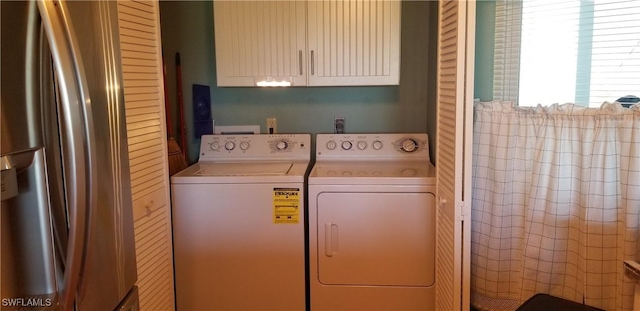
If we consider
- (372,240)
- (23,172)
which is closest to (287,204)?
(372,240)

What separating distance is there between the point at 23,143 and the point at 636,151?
1.74 meters

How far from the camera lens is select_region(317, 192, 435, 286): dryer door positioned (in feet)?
7.75

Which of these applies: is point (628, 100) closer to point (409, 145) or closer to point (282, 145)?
point (409, 145)

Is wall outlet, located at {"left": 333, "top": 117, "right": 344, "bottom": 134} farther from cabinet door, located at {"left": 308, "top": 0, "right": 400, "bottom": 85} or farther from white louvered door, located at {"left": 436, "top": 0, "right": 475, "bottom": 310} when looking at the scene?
white louvered door, located at {"left": 436, "top": 0, "right": 475, "bottom": 310}

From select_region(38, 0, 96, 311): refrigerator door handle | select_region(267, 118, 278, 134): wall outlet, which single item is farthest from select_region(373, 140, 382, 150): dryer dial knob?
select_region(38, 0, 96, 311): refrigerator door handle

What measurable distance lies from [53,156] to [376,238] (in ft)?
5.50

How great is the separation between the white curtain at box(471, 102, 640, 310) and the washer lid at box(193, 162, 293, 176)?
3.37 ft

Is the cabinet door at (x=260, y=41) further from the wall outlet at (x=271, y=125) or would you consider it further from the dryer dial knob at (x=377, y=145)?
the dryer dial knob at (x=377, y=145)

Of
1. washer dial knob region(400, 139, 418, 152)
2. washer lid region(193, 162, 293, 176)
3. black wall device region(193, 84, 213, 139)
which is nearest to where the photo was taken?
washer lid region(193, 162, 293, 176)

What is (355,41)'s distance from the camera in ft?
8.85

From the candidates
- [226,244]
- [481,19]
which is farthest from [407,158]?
[226,244]

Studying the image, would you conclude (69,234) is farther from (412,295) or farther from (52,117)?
(412,295)

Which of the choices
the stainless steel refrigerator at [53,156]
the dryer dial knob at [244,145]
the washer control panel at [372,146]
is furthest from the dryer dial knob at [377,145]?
the stainless steel refrigerator at [53,156]

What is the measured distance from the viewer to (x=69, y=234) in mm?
1054
